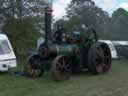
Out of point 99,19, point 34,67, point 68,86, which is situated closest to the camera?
point 68,86

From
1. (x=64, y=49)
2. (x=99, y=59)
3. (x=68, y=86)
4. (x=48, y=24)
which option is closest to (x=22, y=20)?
(x=99, y=59)

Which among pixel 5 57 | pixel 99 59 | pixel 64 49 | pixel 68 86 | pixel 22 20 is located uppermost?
pixel 22 20

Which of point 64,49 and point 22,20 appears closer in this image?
point 64,49

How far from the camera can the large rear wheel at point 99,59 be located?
1317 centimetres

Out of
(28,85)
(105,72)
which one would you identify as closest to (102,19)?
(105,72)

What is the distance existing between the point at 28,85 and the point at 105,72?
443 centimetres

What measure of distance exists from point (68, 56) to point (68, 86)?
7.38ft

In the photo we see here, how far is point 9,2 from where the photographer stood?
22062 mm

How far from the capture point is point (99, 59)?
1373 centimetres

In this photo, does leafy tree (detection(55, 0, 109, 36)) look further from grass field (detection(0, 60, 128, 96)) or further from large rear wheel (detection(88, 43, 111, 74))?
grass field (detection(0, 60, 128, 96))

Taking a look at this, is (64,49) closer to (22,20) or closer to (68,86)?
(68,86)

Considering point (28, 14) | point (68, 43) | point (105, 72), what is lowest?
point (105, 72)

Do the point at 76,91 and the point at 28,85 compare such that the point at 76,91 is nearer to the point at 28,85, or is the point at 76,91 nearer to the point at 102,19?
the point at 28,85

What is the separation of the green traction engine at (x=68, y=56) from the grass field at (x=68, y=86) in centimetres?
44
